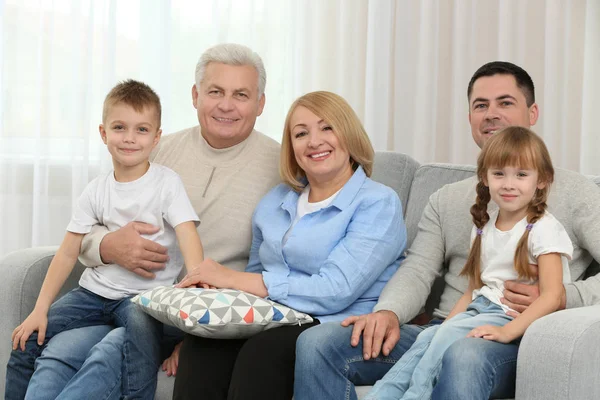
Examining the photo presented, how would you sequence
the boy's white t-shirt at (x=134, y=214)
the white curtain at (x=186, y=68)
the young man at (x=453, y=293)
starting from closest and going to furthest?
the young man at (x=453, y=293)
the boy's white t-shirt at (x=134, y=214)
the white curtain at (x=186, y=68)

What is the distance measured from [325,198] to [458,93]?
1777 mm

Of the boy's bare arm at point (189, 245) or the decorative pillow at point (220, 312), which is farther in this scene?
the boy's bare arm at point (189, 245)

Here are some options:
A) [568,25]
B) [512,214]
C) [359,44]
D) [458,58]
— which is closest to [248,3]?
[359,44]

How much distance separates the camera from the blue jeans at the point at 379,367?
Result: 1.65 meters

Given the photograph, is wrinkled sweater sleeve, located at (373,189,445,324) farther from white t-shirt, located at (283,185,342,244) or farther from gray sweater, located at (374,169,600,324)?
white t-shirt, located at (283,185,342,244)

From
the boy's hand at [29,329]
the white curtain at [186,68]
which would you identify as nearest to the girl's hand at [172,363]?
the boy's hand at [29,329]

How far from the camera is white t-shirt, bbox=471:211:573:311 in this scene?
A: 1.85 metres

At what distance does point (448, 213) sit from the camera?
7.36 feet

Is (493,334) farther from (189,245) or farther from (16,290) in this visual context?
(16,290)

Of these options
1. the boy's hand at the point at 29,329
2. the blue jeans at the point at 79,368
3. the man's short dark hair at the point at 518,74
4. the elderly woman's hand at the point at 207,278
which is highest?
the man's short dark hair at the point at 518,74

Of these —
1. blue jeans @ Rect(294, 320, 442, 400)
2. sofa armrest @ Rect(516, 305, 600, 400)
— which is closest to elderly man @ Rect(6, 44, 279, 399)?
blue jeans @ Rect(294, 320, 442, 400)

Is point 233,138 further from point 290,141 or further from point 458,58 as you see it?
point 458,58

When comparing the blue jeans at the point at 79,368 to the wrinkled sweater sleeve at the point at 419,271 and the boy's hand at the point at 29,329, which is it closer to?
the boy's hand at the point at 29,329

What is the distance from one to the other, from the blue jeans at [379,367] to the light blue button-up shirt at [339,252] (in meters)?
0.13
